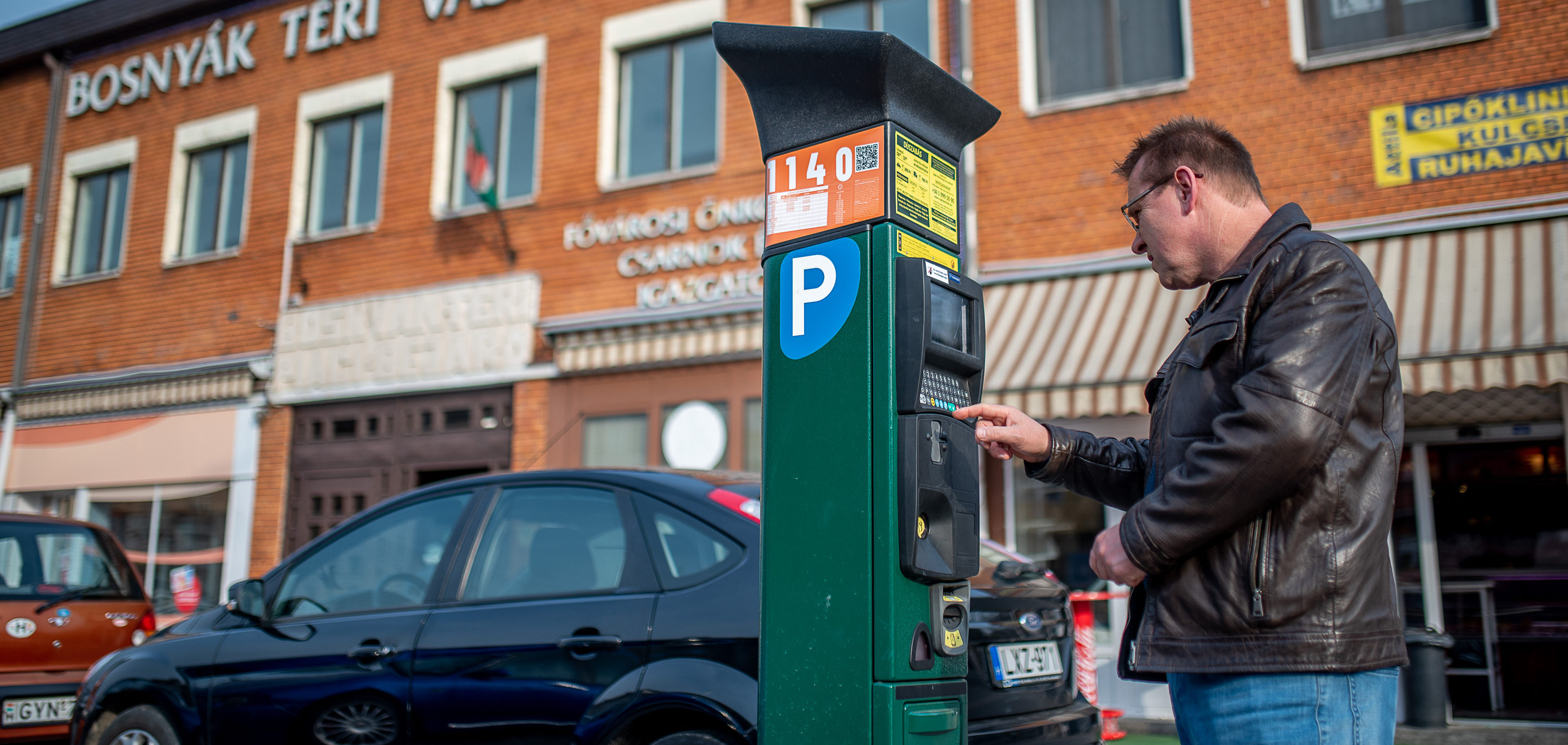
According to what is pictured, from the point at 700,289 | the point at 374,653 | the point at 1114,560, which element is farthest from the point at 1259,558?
the point at 700,289

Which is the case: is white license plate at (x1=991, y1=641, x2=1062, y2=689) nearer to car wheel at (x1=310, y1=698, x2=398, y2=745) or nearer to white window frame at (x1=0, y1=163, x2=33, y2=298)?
car wheel at (x1=310, y1=698, x2=398, y2=745)

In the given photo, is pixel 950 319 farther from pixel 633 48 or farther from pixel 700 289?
pixel 633 48

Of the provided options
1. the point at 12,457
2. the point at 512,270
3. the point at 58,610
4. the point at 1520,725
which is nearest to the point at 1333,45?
the point at 1520,725

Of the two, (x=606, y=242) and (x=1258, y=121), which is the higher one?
(x=1258, y=121)

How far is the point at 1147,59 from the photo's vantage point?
366 inches

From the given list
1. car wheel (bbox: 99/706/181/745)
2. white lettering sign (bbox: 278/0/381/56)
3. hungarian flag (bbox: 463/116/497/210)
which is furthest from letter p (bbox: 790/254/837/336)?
white lettering sign (bbox: 278/0/381/56)

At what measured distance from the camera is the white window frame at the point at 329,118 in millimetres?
12344

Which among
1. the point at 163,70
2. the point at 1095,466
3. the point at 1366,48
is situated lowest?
the point at 1095,466

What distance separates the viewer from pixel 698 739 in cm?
344

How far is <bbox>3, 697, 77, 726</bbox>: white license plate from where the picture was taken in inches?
244

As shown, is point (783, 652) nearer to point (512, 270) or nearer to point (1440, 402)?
point (1440, 402)

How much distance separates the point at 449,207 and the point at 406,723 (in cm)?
880

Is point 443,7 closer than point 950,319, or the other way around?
point 950,319

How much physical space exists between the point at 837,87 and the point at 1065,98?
7.39 m
